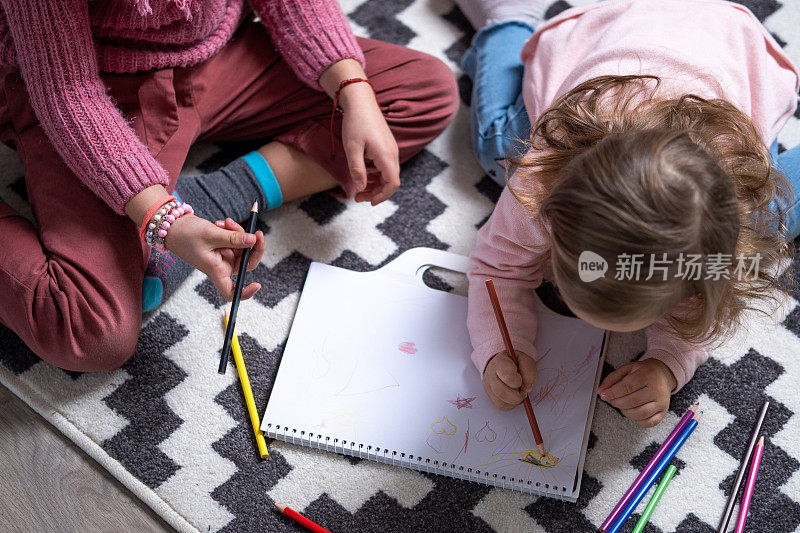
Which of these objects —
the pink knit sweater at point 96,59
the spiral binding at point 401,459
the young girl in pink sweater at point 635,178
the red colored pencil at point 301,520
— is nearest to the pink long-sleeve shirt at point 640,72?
the young girl in pink sweater at point 635,178

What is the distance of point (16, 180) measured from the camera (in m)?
0.83

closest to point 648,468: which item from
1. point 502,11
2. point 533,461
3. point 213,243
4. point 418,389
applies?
point 533,461

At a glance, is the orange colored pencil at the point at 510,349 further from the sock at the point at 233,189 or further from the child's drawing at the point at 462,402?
the sock at the point at 233,189

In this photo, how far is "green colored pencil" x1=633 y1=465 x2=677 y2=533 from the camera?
2.18 ft

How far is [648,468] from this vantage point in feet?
2.25

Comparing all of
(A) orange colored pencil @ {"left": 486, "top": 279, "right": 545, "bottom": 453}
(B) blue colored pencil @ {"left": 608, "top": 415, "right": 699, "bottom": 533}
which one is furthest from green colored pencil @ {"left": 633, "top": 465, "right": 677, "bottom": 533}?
(A) orange colored pencil @ {"left": 486, "top": 279, "right": 545, "bottom": 453}

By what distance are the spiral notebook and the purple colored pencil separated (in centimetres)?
4

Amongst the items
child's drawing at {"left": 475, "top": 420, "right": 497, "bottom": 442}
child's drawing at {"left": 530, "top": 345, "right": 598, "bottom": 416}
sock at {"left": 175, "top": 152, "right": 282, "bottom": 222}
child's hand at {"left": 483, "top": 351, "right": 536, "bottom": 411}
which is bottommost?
child's drawing at {"left": 475, "top": 420, "right": 497, "bottom": 442}

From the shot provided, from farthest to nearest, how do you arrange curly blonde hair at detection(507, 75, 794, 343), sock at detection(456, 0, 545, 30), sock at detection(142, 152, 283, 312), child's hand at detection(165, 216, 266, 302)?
sock at detection(456, 0, 545, 30), sock at detection(142, 152, 283, 312), child's hand at detection(165, 216, 266, 302), curly blonde hair at detection(507, 75, 794, 343)

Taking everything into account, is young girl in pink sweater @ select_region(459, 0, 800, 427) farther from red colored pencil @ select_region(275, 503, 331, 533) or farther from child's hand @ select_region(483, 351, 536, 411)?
red colored pencil @ select_region(275, 503, 331, 533)

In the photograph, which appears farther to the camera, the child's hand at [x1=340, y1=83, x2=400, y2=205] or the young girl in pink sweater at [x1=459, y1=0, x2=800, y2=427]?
the child's hand at [x1=340, y1=83, x2=400, y2=205]

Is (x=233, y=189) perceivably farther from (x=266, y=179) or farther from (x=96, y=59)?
(x=96, y=59)

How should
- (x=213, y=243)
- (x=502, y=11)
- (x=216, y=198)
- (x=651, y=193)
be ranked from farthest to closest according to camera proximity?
(x=502, y=11)
(x=216, y=198)
(x=213, y=243)
(x=651, y=193)

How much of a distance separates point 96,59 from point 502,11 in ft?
1.61
